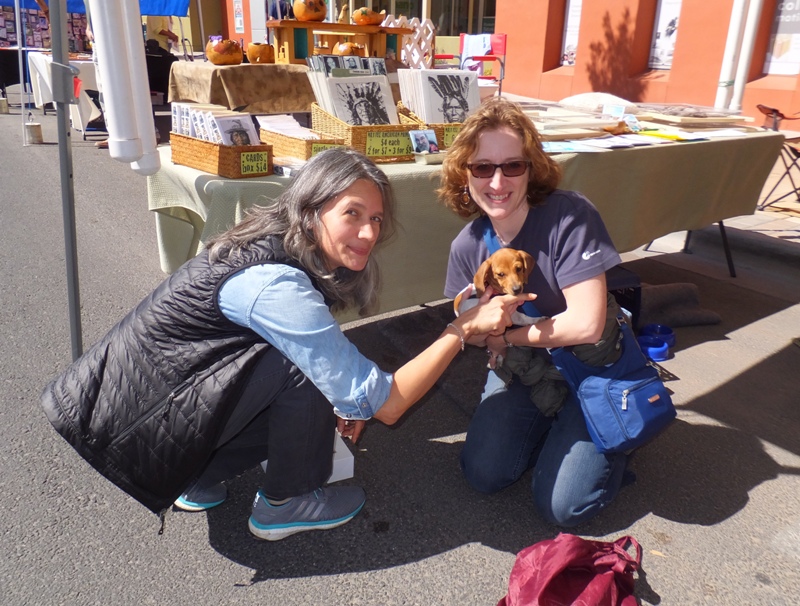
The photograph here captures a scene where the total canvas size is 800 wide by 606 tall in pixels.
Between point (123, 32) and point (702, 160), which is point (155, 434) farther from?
Result: point (702, 160)

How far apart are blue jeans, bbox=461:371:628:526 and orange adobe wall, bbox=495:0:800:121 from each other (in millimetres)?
6996

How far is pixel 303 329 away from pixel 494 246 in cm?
88

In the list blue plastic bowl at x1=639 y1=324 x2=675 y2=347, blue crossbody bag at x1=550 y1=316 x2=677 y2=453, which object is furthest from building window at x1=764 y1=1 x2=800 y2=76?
blue crossbody bag at x1=550 y1=316 x2=677 y2=453

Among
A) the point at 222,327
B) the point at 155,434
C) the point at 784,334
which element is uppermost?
the point at 222,327

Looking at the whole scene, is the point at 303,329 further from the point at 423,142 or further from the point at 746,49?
the point at 746,49

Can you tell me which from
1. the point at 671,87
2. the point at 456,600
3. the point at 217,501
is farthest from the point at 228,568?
the point at 671,87

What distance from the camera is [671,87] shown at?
8836 millimetres

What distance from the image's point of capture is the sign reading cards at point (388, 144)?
2.76 metres


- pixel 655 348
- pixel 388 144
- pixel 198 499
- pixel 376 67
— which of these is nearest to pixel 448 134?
pixel 388 144

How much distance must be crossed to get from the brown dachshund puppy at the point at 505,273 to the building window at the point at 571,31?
9568 millimetres

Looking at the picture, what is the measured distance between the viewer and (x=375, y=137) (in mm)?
2766

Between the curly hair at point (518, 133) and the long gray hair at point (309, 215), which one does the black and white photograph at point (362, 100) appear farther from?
the long gray hair at point (309, 215)

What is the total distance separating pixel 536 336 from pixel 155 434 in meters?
1.19

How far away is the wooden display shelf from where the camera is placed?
404 cm
